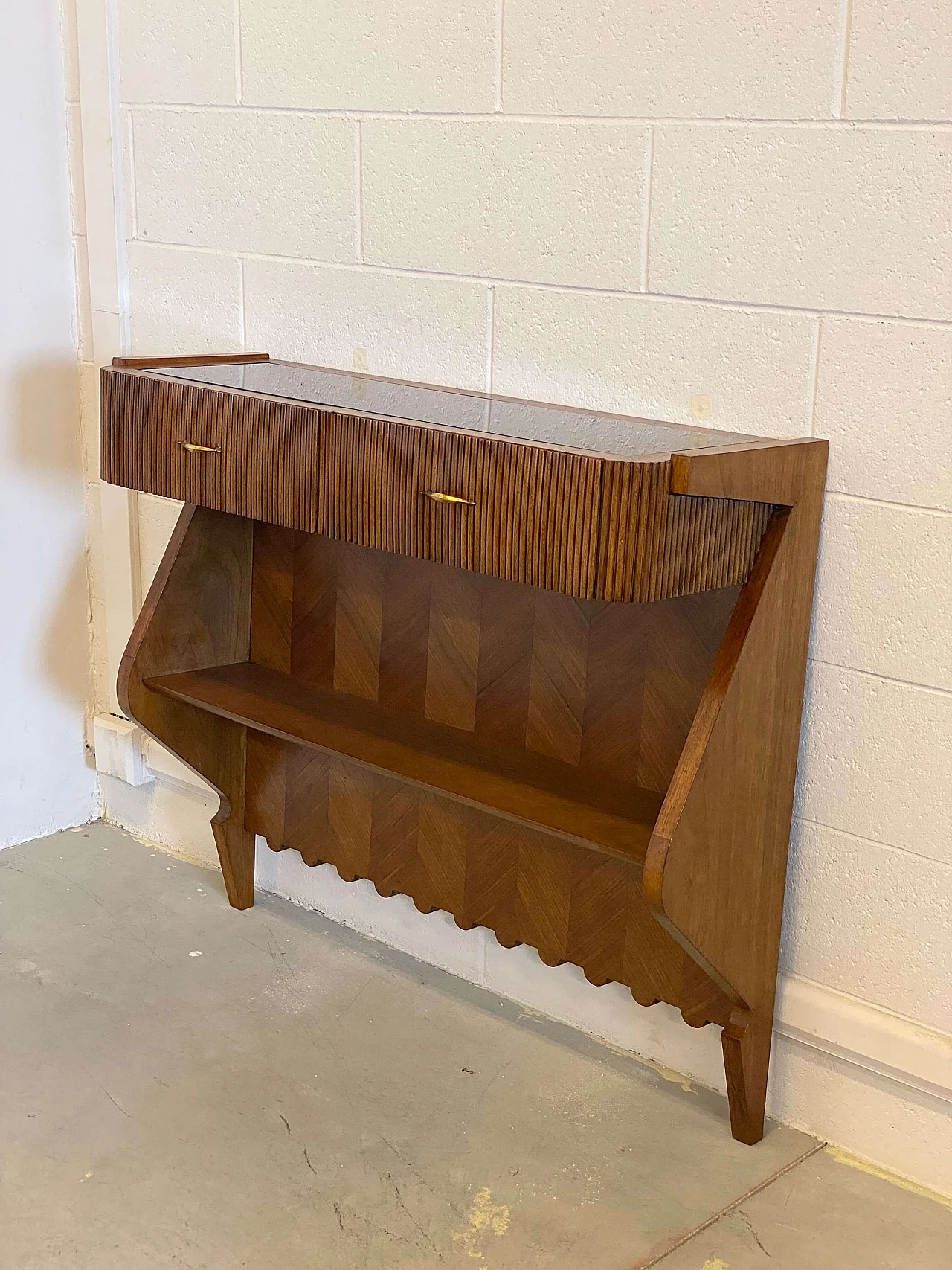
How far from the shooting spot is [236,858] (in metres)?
2.62

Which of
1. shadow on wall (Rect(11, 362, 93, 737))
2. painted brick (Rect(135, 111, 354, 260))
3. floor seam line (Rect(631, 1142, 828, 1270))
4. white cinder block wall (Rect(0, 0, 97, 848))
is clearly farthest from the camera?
shadow on wall (Rect(11, 362, 93, 737))

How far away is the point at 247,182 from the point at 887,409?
125 centimetres

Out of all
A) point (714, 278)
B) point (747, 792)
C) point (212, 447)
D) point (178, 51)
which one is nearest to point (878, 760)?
point (747, 792)

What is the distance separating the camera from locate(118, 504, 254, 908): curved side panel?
237 centimetres

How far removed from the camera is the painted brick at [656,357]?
1.83 m

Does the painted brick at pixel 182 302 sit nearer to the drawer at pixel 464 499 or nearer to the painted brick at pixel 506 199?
the painted brick at pixel 506 199

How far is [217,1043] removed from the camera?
218 centimetres

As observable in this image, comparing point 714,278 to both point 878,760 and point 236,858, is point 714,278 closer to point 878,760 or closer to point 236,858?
point 878,760

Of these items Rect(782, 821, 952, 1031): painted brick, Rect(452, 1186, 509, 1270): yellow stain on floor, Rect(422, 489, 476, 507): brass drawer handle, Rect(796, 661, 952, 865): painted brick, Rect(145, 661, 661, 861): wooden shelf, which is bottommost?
Rect(452, 1186, 509, 1270): yellow stain on floor

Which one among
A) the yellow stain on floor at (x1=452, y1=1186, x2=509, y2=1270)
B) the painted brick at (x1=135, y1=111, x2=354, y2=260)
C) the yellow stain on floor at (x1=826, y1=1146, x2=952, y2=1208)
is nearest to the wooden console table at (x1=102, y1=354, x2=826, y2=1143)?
the yellow stain on floor at (x1=826, y1=1146, x2=952, y2=1208)

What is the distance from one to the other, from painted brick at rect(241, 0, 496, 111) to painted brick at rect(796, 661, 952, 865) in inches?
40.2

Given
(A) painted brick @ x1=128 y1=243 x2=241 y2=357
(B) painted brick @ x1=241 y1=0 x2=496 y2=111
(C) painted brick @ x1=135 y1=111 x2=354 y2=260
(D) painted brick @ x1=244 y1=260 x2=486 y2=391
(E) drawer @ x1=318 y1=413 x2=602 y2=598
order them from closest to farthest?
(E) drawer @ x1=318 y1=413 x2=602 y2=598 < (B) painted brick @ x1=241 y1=0 x2=496 y2=111 < (D) painted brick @ x1=244 y1=260 x2=486 y2=391 < (C) painted brick @ x1=135 y1=111 x2=354 y2=260 < (A) painted brick @ x1=128 y1=243 x2=241 y2=357

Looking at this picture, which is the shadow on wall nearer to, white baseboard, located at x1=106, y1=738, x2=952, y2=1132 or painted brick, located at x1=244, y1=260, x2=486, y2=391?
painted brick, located at x1=244, y1=260, x2=486, y2=391

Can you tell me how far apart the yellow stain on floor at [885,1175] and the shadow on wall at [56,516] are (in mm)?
1814
